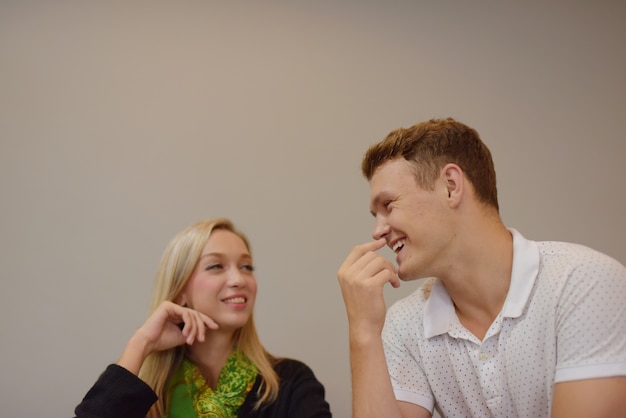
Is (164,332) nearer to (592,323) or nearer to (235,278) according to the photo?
(235,278)

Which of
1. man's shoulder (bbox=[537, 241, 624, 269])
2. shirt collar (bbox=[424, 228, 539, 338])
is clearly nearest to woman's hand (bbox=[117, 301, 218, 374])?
shirt collar (bbox=[424, 228, 539, 338])

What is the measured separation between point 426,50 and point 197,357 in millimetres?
1417

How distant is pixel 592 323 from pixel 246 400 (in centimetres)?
97

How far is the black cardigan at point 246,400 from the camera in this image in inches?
56.9

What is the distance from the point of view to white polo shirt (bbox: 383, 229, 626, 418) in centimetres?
109

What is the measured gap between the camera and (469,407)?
4.24 feet

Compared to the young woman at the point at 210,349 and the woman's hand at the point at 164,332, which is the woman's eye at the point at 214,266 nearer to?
the young woman at the point at 210,349

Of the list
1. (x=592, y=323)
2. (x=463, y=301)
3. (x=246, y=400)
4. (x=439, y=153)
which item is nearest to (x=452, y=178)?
(x=439, y=153)

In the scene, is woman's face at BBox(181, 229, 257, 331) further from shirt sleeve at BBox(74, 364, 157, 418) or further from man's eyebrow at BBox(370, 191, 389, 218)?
man's eyebrow at BBox(370, 191, 389, 218)

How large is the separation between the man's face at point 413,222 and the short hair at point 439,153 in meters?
0.02

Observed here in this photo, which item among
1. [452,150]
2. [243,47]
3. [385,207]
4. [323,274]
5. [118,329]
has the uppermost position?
[243,47]

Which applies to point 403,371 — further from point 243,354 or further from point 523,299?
point 243,354

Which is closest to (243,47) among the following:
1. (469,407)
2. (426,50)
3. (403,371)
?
(426,50)

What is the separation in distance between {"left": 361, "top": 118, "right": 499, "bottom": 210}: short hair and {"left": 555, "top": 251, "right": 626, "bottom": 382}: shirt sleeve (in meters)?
0.29
